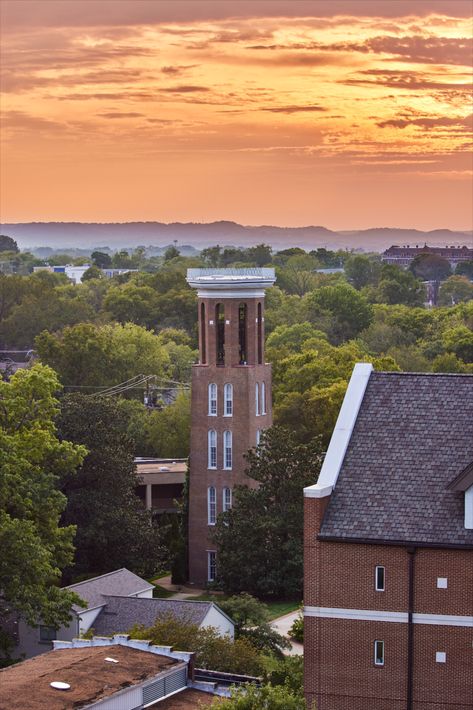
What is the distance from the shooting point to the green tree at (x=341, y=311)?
159625 millimetres

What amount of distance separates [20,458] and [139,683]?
2019 cm

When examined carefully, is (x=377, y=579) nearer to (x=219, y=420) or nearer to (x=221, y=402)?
(x=219, y=420)

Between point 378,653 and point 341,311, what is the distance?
129551 millimetres

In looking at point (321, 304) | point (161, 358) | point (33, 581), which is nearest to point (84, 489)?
point (33, 581)

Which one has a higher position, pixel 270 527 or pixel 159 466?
pixel 159 466

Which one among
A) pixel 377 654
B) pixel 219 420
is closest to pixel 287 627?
pixel 219 420

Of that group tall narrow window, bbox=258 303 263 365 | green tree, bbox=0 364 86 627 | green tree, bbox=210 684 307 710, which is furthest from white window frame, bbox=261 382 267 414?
green tree, bbox=210 684 307 710

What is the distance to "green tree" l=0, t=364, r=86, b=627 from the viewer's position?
49.3 m

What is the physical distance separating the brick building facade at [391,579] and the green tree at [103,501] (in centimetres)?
3189

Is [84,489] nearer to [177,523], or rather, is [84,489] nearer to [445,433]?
[177,523]

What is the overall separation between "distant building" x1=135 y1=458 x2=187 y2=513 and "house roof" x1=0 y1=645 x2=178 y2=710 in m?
39.3

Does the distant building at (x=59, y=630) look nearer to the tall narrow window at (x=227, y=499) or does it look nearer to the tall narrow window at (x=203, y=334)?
the tall narrow window at (x=227, y=499)

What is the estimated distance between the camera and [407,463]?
33.9 meters

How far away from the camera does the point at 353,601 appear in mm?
33031
